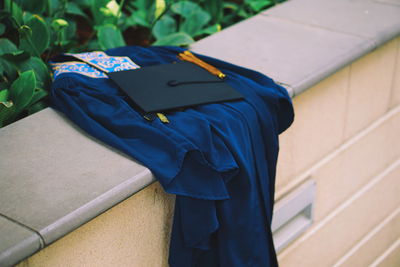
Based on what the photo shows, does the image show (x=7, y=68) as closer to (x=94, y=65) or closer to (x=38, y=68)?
(x=38, y=68)

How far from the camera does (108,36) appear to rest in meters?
2.06

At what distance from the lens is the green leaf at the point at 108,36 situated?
6.72 feet

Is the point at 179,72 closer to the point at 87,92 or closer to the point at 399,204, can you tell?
the point at 87,92

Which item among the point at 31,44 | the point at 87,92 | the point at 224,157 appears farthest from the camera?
the point at 31,44

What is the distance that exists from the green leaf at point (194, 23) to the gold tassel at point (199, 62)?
433 millimetres

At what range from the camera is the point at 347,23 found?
229 centimetres

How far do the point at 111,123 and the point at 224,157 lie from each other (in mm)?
310

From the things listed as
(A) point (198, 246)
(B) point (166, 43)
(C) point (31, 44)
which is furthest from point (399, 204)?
(C) point (31, 44)

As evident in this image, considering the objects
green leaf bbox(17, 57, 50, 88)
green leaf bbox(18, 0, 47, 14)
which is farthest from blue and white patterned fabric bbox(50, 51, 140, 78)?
green leaf bbox(18, 0, 47, 14)

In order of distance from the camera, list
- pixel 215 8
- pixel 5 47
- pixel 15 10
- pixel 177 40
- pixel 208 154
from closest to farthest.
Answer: pixel 208 154 < pixel 5 47 < pixel 15 10 < pixel 177 40 < pixel 215 8

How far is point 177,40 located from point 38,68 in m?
0.53

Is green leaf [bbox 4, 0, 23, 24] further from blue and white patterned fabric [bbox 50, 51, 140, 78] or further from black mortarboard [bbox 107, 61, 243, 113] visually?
black mortarboard [bbox 107, 61, 243, 113]

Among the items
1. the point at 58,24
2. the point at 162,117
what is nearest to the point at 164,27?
the point at 58,24

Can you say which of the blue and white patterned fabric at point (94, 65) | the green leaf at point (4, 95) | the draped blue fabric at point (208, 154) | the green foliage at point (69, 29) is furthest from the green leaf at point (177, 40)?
the green leaf at point (4, 95)
